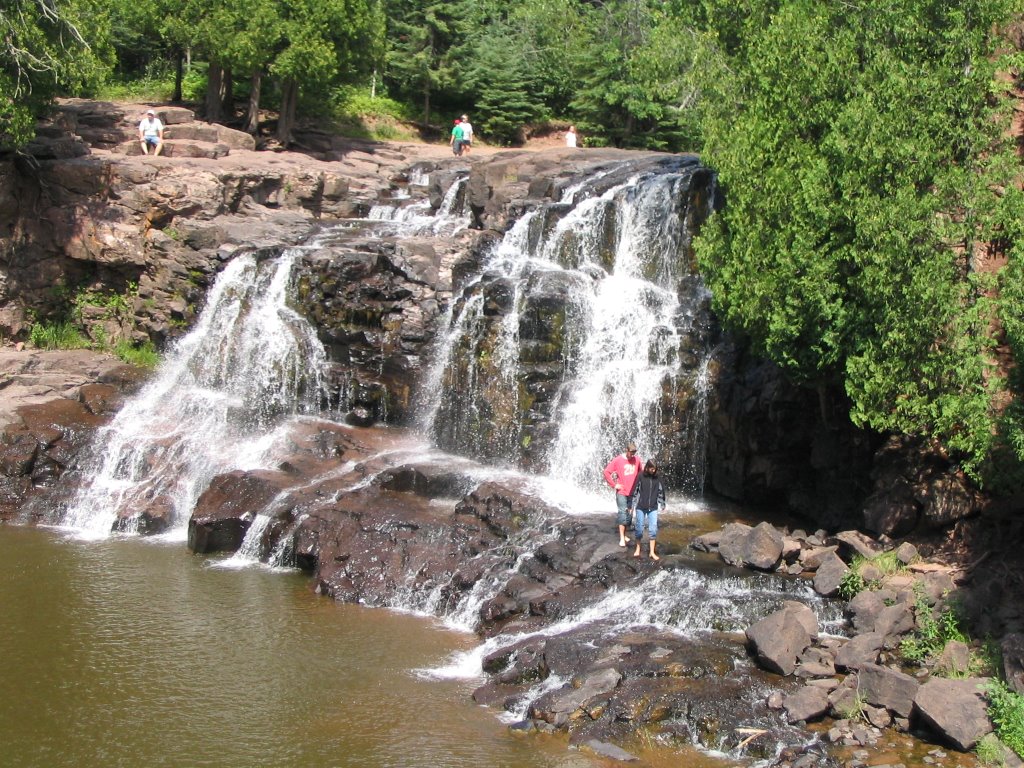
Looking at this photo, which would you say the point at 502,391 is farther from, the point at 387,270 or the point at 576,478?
the point at 387,270

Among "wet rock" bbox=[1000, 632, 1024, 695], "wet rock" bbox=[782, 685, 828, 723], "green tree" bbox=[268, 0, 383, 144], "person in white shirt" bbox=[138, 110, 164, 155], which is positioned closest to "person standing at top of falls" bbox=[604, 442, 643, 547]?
"wet rock" bbox=[782, 685, 828, 723]

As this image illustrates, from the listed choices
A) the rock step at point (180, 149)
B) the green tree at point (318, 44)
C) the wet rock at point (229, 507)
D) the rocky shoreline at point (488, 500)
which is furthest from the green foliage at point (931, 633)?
the green tree at point (318, 44)

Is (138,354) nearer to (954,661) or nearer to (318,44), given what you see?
(318,44)

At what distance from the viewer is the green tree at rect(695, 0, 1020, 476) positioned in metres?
15.4

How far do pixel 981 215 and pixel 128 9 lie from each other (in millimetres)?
26355

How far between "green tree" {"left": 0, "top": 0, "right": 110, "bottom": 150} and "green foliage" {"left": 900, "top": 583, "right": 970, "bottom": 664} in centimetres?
2094

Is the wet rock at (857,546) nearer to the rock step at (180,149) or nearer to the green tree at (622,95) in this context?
the rock step at (180,149)

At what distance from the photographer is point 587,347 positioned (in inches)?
878

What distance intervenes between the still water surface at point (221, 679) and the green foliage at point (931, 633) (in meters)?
4.78

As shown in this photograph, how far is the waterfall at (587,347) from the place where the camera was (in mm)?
21078

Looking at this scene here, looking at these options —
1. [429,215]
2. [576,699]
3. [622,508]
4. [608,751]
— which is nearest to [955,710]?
[608,751]

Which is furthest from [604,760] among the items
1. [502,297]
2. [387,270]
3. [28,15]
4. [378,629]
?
[28,15]

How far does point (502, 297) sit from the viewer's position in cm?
2303

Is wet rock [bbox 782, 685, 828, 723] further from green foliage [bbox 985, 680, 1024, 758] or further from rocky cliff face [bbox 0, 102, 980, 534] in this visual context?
rocky cliff face [bbox 0, 102, 980, 534]
